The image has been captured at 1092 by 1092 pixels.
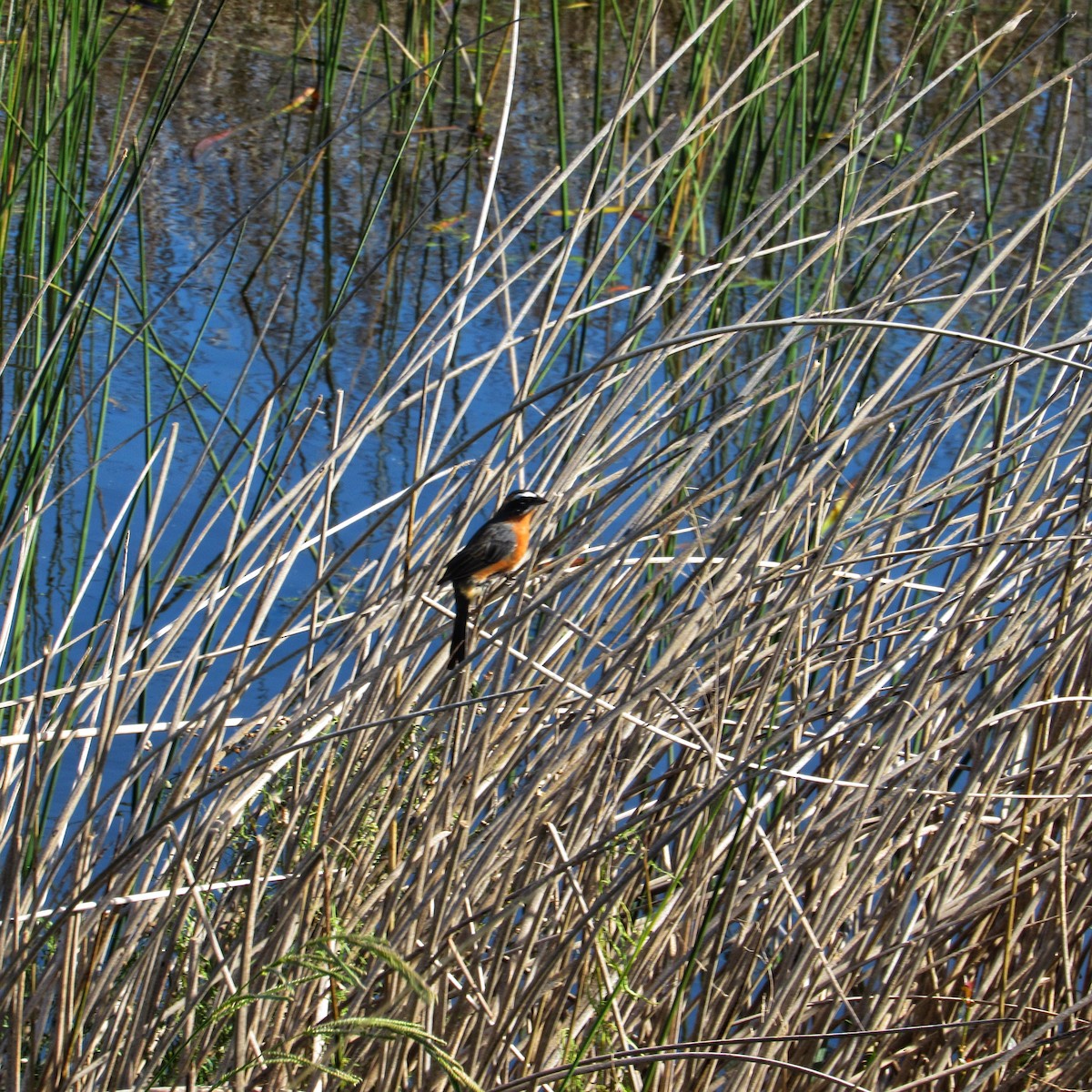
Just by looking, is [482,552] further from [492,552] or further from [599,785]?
[599,785]

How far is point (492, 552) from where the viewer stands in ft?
7.68

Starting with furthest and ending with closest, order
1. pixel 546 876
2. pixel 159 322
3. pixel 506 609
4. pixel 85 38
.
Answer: pixel 159 322
pixel 85 38
pixel 506 609
pixel 546 876

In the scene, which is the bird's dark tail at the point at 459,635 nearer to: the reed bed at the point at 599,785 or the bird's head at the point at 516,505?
the reed bed at the point at 599,785

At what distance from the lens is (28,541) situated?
2.10 metres

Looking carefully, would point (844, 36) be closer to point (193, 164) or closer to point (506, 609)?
point (506, 609)

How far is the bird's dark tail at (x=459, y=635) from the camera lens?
2.11 m

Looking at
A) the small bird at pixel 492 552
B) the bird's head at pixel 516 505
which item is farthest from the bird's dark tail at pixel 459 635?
the bird's head at pixel 516 505

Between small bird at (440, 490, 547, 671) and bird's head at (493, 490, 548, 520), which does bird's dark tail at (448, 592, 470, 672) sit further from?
bird's head at (493, 490, 548, 520)

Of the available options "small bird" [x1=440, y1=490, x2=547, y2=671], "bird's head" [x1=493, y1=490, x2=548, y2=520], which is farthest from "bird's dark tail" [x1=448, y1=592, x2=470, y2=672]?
"bird's head" [x1=493, y1=490, x2=548, y2=520]

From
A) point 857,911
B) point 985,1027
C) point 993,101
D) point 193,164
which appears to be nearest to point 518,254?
point 193,164

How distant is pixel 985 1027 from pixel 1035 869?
304mm

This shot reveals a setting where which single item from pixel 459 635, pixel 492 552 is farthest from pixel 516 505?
pixel 459 635

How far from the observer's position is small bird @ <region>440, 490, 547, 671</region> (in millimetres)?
2221

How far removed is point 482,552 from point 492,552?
3 cm
